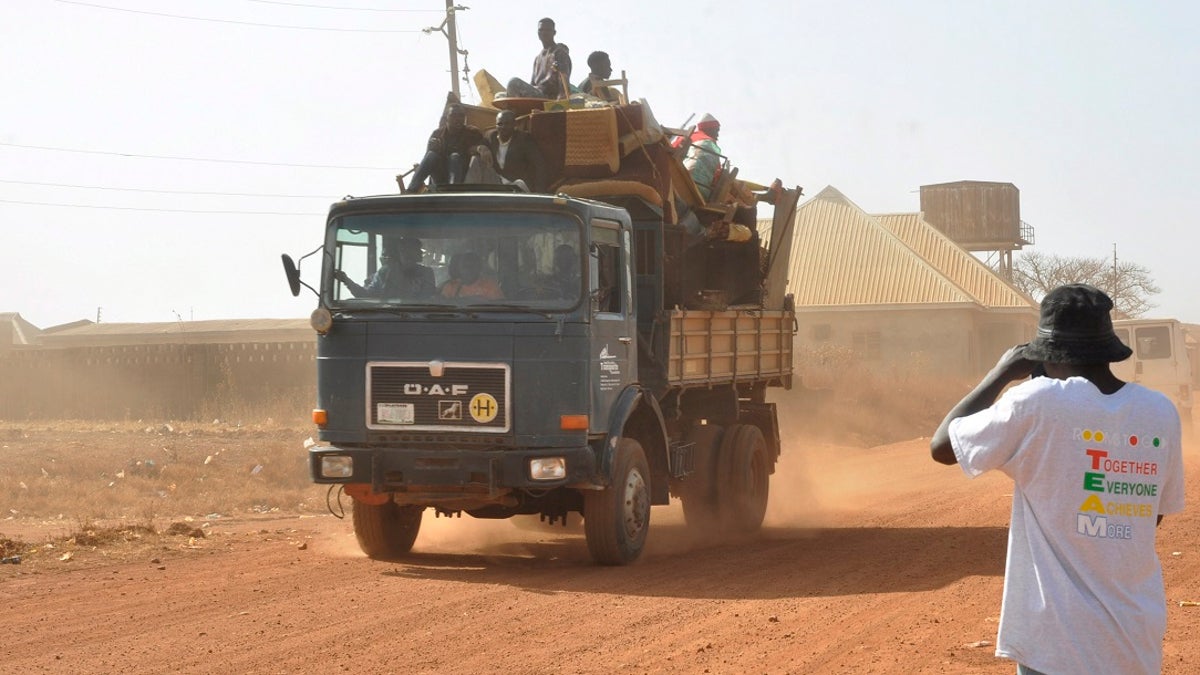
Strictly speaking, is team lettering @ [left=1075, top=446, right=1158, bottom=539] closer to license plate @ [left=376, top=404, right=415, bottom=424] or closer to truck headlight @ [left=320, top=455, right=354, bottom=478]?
license plate @ [left=376, top=404, right=415, bottom=424]

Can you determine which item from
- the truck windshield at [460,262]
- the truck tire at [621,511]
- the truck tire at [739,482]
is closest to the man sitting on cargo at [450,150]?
the truck windshield at [460,262]

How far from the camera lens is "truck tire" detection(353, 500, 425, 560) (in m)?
11.9

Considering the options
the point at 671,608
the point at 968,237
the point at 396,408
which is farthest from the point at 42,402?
the point at 968,237

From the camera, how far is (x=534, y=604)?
9.52m

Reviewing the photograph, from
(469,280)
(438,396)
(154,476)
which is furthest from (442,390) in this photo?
(154,476)

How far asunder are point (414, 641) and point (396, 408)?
2878 mm

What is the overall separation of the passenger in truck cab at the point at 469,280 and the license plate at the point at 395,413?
86 centimetres

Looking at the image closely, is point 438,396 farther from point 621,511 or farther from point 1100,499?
point 1100,499

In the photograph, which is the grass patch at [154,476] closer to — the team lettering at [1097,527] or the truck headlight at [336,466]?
the truck headlight at [336,466]

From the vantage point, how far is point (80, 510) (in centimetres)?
1791

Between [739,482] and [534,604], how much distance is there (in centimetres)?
506

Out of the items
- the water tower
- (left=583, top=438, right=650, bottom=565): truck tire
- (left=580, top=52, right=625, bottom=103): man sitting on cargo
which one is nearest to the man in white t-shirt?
(left=583, top=438, right=650, bottom=565): truck tire

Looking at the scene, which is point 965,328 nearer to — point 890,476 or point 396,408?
point 890,476

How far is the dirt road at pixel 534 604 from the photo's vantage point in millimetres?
7785
